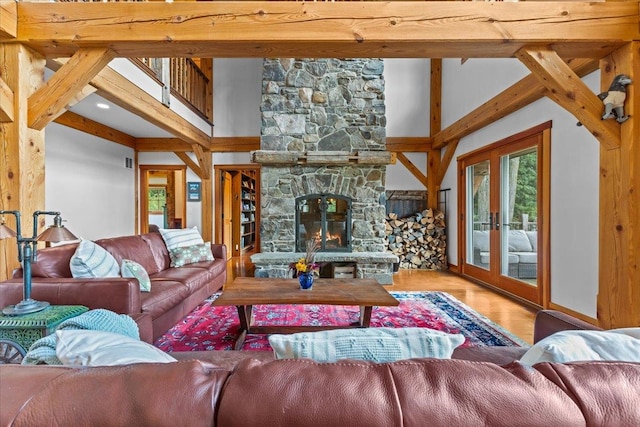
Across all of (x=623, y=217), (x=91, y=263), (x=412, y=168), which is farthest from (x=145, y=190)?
(x=623, y=217)

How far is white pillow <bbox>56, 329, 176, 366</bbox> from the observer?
82 cm

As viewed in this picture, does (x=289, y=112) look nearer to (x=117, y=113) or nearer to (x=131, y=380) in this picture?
(x=117, y=113)

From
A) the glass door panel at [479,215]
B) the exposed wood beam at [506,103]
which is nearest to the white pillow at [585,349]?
the exposed wood beam at [506,103]

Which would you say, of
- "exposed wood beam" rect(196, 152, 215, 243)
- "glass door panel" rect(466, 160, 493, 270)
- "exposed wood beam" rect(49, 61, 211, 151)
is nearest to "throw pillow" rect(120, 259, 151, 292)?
"exposed wood beam" rect(49, 61, 211, 151)

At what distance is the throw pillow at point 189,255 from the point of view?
12.4ft

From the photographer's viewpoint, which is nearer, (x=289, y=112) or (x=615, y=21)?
(x=615, y=21)

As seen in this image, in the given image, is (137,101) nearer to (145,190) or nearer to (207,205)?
(207,205)

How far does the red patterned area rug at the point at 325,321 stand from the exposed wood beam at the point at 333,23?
2.15m

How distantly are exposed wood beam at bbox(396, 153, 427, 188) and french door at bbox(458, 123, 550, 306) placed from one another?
0.91 m

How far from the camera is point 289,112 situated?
507 cm

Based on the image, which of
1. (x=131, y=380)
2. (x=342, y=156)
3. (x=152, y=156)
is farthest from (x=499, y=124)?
(x=152, y=156)

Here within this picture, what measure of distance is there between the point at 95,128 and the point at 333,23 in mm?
4312

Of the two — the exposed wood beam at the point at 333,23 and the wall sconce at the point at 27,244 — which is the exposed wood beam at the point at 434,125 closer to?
the exposed wood beam at the point at 333,23

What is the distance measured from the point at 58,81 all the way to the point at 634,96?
3699mm
